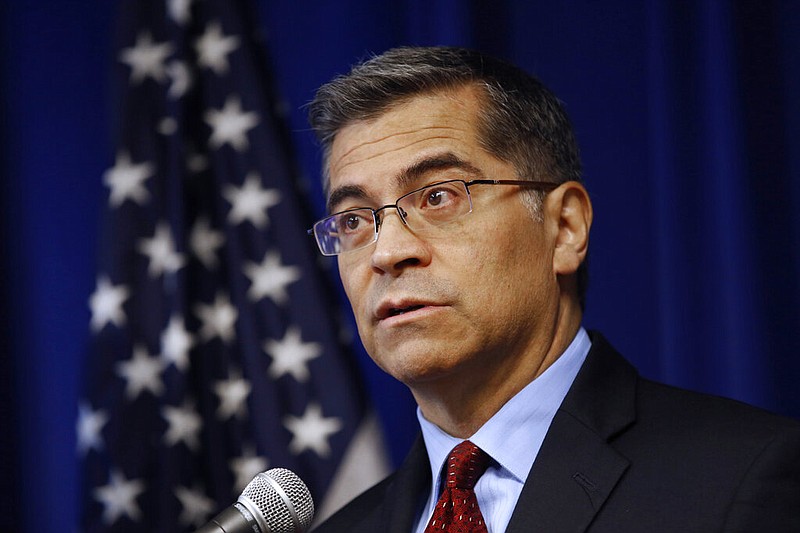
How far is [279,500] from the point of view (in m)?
1.61

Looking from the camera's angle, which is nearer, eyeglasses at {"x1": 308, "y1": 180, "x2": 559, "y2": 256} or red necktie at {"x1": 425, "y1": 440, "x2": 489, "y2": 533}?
red necktie at {"x1": 425, "y1": 440, "x2": 489, "y2": 533}

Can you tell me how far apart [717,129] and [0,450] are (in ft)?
8.84

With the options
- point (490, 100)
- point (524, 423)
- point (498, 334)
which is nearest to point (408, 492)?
point (524, 423)

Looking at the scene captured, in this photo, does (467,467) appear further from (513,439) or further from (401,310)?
(401,310)

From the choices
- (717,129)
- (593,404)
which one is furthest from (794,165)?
(593,404)

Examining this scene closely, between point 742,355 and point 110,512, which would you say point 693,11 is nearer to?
point 742,355

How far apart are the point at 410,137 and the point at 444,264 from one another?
0.35 m

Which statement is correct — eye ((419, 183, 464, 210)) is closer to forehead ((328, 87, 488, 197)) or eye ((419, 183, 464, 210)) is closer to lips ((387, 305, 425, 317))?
forehead ((328, 87, 488, 197))

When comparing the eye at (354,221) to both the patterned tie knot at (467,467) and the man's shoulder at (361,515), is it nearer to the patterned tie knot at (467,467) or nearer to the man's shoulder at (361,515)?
the patterned tie knot at (467,467)

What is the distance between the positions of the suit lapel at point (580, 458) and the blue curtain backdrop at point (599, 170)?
0.83 metres

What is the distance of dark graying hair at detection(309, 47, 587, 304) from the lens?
2.18 m

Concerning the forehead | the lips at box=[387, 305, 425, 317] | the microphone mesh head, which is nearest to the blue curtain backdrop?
the forehead

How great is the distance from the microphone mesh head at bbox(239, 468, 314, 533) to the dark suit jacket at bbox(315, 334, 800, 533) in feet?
1.36

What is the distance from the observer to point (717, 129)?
2.71m
